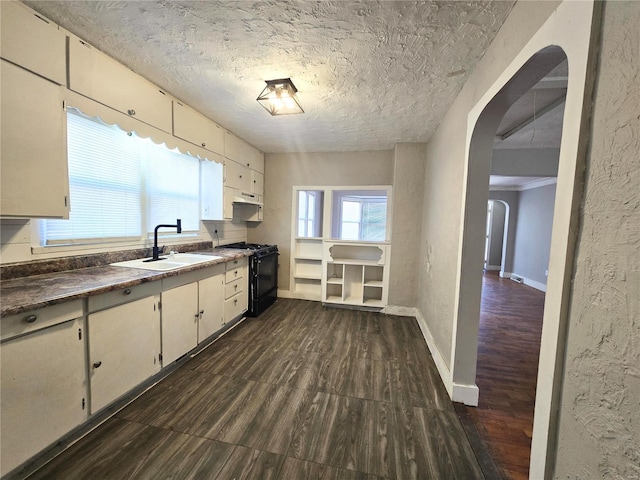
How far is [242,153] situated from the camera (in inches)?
138

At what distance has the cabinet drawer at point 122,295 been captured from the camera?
144cm

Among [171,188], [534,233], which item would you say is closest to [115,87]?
[171,188]

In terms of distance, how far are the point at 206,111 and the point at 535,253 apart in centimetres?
736

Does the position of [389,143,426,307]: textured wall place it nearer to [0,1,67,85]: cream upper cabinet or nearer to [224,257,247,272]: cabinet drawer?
[224,257,247,272]: cabinet drawer

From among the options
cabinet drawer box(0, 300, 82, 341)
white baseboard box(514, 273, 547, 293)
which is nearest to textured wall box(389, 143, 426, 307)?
cabinet drawer box(0, 300, 82, 341)

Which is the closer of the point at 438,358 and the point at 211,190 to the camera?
the point at 438,358

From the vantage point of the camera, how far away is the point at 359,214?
A: 5.60m

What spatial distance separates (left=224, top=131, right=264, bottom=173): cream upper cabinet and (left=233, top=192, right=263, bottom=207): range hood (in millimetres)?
433

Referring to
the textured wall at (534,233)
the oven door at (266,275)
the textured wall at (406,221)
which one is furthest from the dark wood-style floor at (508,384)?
the oven door at (266,275)

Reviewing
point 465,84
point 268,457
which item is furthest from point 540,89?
point 268,457

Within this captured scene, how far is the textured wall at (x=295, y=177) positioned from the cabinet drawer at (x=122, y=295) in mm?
2463

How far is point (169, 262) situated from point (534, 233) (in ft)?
25.0

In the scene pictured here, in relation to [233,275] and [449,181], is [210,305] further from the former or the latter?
[449,181]

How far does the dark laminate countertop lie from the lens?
1.15 metres
